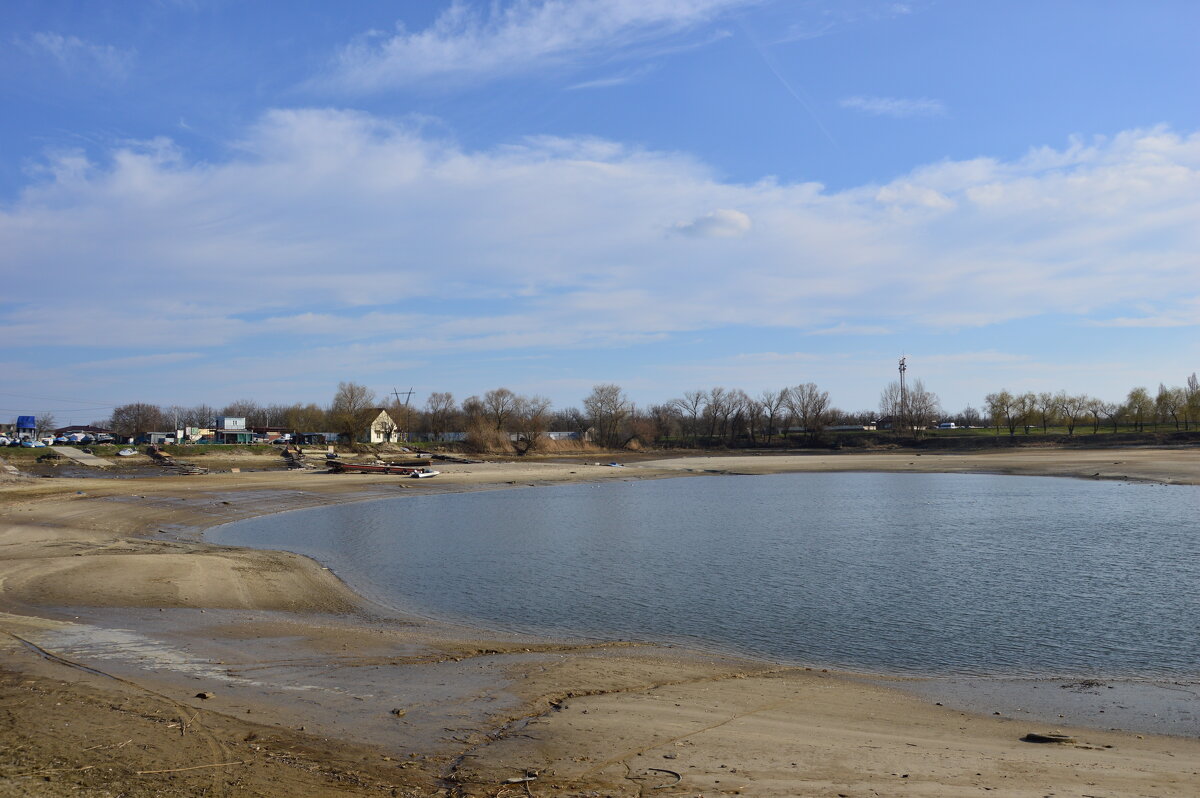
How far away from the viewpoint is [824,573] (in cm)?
2303

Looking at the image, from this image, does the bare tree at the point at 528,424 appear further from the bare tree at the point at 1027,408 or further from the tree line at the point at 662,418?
the bare tree at the point at 1027,408

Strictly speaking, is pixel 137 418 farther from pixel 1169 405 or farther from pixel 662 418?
pixel 1169 405

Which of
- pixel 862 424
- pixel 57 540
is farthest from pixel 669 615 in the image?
A: pixel 862 424

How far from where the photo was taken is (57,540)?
25422 mm

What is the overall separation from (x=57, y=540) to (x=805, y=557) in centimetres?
2487

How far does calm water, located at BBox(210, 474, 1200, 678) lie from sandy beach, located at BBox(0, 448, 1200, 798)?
2.59m

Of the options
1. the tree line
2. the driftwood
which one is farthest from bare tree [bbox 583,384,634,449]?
the driftwood

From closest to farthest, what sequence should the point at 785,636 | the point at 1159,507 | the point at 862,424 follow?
the point at 785,636
the point at 1159,507
the point at 862,424

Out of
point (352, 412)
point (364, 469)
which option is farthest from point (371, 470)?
point (352, 412)

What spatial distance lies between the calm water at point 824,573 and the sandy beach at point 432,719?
259 centimetres

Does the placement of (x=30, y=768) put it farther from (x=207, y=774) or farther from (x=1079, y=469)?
(x=1079, y=469)

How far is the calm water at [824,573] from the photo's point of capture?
15461mm

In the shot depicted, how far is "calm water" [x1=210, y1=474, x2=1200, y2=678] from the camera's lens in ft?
50.7

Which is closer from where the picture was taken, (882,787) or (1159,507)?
(882,787)
